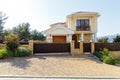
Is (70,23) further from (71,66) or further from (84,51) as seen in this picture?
(71,66)

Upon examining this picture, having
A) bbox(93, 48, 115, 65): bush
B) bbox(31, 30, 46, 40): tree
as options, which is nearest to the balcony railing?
bbox(93, 48, 115, 65): bush

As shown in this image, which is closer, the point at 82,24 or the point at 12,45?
the point at 12,45

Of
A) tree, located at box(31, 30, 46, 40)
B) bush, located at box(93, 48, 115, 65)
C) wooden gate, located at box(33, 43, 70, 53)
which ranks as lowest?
bush, located at box(93, 48, 115, 65)

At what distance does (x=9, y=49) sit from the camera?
2412 centimetres

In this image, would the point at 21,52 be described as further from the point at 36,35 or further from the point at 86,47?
the point at 36,35

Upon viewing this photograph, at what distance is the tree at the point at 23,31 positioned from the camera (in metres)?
61.1

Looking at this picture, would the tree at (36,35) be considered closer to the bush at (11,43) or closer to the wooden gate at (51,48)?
the wooden gate at (51,48)

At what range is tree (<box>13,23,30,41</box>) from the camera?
6111 centimetres

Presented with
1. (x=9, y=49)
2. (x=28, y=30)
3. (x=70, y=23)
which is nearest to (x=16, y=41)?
(x=9, y=49)

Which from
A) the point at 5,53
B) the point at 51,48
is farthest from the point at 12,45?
the point at 51,48

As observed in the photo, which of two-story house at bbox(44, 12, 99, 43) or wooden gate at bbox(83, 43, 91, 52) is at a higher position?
two-story house at bbox(44, 12, 99, 43)

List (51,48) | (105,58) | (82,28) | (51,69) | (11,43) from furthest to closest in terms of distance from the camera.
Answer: (82,28) → (51,48) → (11,43) → (105,58) → (51,69)

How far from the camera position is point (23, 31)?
61.4 m

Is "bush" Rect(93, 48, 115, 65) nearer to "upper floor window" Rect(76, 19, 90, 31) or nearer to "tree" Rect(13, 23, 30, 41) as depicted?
"upper floor window" Rect(76, 19, 90, 31)
